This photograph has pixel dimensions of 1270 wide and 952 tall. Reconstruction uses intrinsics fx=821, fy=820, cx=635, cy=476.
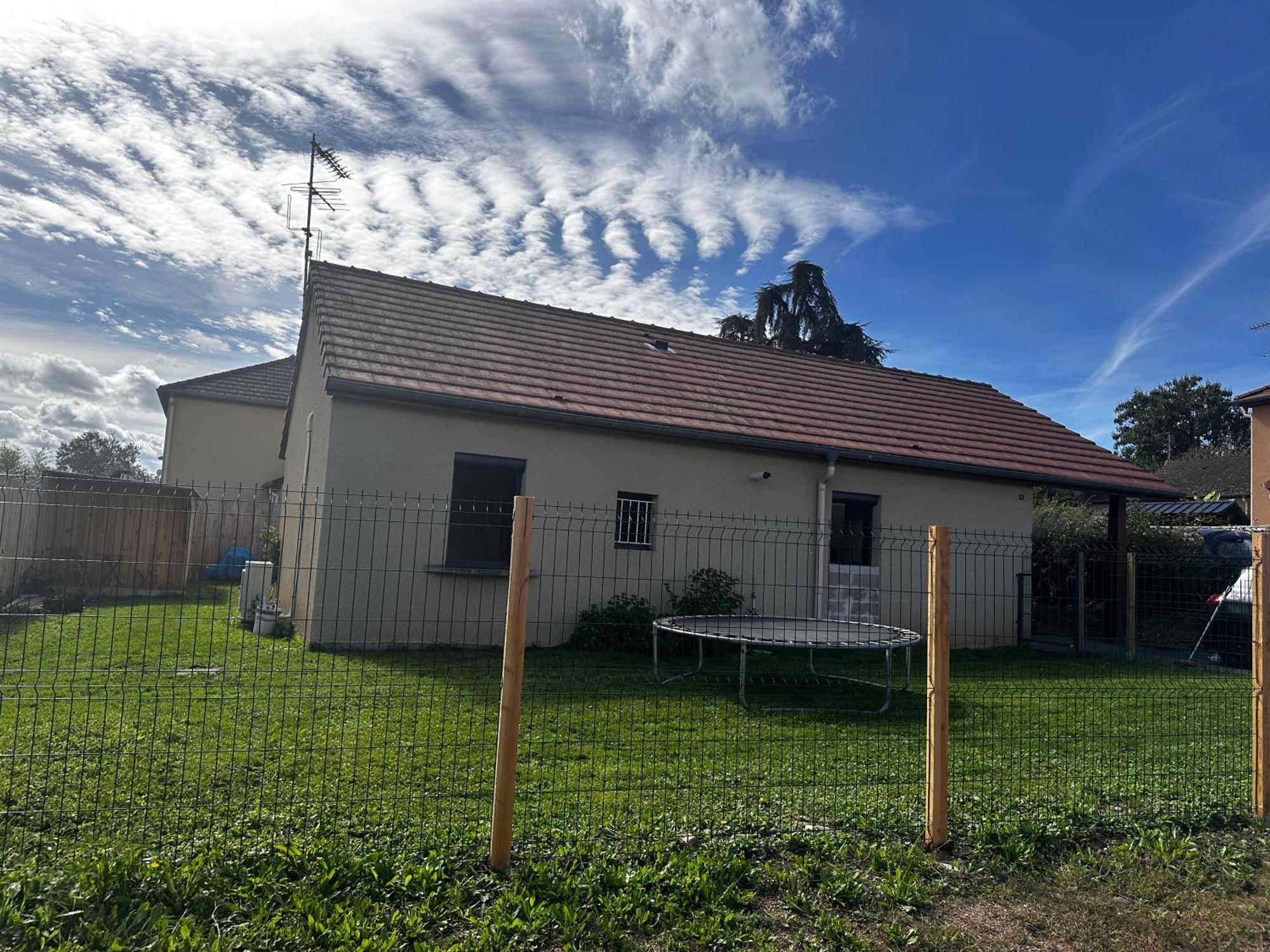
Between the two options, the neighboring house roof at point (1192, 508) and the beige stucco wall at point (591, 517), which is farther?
the neighboring house roof at point (1192, 508)

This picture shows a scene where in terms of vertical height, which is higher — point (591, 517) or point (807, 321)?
point (807, 321)

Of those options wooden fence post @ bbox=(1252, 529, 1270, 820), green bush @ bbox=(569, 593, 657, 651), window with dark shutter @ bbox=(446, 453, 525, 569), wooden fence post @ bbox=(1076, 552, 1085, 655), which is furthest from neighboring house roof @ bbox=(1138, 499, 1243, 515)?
wooden fence post @ bbox=(1252, 529, 1270, 820)

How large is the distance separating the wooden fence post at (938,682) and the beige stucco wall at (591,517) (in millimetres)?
3890

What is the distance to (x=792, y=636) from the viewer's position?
26.6 feet

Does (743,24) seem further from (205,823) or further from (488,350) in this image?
(205,823)

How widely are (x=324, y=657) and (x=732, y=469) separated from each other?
21.2 feet

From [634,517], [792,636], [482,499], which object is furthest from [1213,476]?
[482,499]

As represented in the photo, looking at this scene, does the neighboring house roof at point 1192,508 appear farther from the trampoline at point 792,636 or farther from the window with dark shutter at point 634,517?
the trampoline at point 792,636

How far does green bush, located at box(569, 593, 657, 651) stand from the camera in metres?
10.6

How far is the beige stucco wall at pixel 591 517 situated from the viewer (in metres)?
9.70

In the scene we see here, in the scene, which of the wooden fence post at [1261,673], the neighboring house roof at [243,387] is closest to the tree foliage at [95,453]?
the neighboring house roof at [243,387]

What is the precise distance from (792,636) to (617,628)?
10.1 feet

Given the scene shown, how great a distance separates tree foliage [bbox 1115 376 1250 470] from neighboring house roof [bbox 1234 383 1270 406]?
38.9 metres

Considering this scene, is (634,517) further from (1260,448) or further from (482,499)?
(1260,448)
